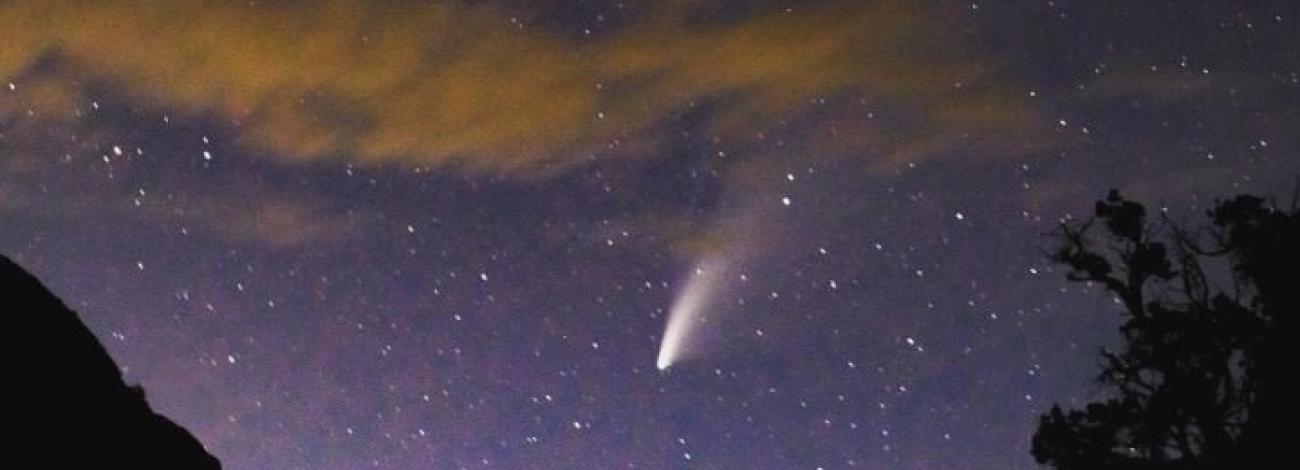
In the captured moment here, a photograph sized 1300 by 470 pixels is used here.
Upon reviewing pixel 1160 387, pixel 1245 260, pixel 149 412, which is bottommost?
pixel 149 412

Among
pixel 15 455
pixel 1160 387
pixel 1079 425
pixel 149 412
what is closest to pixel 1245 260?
pixel 1160 387

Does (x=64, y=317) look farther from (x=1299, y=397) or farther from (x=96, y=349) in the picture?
(x=1299, y=397)

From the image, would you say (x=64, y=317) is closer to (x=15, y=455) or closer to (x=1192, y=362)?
(x=15, y=455)

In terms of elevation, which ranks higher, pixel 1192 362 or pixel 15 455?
pixel 1192 362

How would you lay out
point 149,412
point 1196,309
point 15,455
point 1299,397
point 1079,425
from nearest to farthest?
point 15,455 → point 149,412 → point 1299,397 → point 1196,309 → point 1079,425

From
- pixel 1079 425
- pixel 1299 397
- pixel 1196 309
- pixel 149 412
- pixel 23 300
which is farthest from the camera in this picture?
pixel 1079 425

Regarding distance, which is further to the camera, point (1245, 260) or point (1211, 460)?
point (1245, 260)
